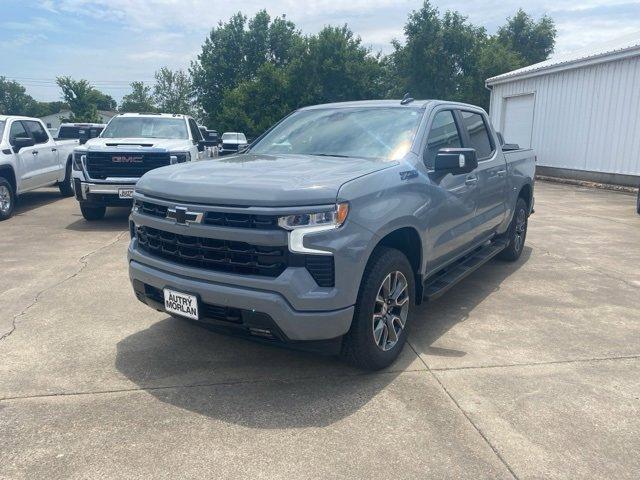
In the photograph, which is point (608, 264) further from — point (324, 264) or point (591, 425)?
point (324, 264)

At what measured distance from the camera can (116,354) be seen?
4.01m

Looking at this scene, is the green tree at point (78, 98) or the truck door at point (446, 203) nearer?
the truck door at point (446, 203)

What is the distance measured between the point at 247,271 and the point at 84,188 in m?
6.97

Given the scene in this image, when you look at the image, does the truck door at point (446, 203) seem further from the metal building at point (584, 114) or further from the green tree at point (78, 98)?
the green tree at point (78, 98)

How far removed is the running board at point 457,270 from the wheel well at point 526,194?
92cm

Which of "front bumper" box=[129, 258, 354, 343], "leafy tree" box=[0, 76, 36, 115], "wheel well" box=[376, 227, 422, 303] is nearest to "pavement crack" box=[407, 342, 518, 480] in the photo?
"wheel well" box=[376, 227, 422, 303]

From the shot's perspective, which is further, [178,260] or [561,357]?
[561,357]

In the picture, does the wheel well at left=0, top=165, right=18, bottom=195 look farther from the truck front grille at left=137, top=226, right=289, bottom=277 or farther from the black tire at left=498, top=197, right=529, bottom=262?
the black tire at left=498, top=197, right=529, bottom=262

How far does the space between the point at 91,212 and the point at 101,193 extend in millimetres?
854

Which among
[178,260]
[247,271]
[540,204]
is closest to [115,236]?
[178,260]

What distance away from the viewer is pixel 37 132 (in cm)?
1155

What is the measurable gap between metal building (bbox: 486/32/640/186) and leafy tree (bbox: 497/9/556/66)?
32360 millimetres

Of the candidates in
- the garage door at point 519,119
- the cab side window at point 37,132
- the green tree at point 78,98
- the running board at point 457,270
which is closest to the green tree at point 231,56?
the green tree at point 78,98

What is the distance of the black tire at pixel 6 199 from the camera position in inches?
392
